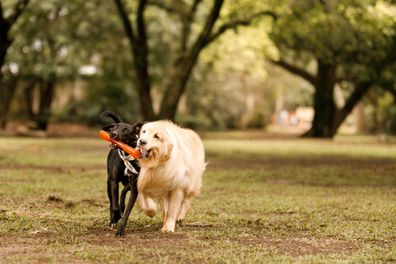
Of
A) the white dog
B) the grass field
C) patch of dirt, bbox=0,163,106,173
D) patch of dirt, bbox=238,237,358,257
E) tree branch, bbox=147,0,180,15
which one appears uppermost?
tree branch, bbox=147,0,180,15

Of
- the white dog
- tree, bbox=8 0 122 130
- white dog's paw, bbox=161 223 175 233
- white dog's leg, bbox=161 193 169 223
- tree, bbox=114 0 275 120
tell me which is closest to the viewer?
the white dog

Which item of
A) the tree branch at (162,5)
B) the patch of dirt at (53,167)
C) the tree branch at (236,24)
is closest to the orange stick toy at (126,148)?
the patch of dirt at (53,167)

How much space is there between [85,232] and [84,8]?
3133 cm

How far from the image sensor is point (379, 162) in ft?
80.6

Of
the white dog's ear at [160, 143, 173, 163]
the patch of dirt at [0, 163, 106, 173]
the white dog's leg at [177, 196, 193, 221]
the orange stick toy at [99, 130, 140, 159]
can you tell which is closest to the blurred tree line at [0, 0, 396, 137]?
the patch of dirt at [0, 163, 106, 173]

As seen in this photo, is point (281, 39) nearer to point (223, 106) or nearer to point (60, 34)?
point (60, 34)

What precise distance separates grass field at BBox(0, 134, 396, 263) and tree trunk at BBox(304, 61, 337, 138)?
996 inches

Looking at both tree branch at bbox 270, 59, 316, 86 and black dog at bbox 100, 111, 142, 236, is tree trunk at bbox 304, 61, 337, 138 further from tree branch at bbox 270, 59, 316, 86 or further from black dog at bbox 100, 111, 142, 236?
black dog at bbox 100, 111, 142, 236

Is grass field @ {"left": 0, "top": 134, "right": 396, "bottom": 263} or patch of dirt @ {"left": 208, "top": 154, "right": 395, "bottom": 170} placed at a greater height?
grass field @ {"left": 0, "top": 134, "right": 396, "bottom": 263}

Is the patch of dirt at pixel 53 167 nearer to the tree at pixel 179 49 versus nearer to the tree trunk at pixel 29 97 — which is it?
the tree at pixel 179 49

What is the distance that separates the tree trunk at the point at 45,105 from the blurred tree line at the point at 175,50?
67mm

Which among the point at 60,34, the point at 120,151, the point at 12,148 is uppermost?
the point at 60,34

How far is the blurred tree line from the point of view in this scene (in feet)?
93.0

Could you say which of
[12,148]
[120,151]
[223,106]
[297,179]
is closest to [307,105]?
[223,106]
